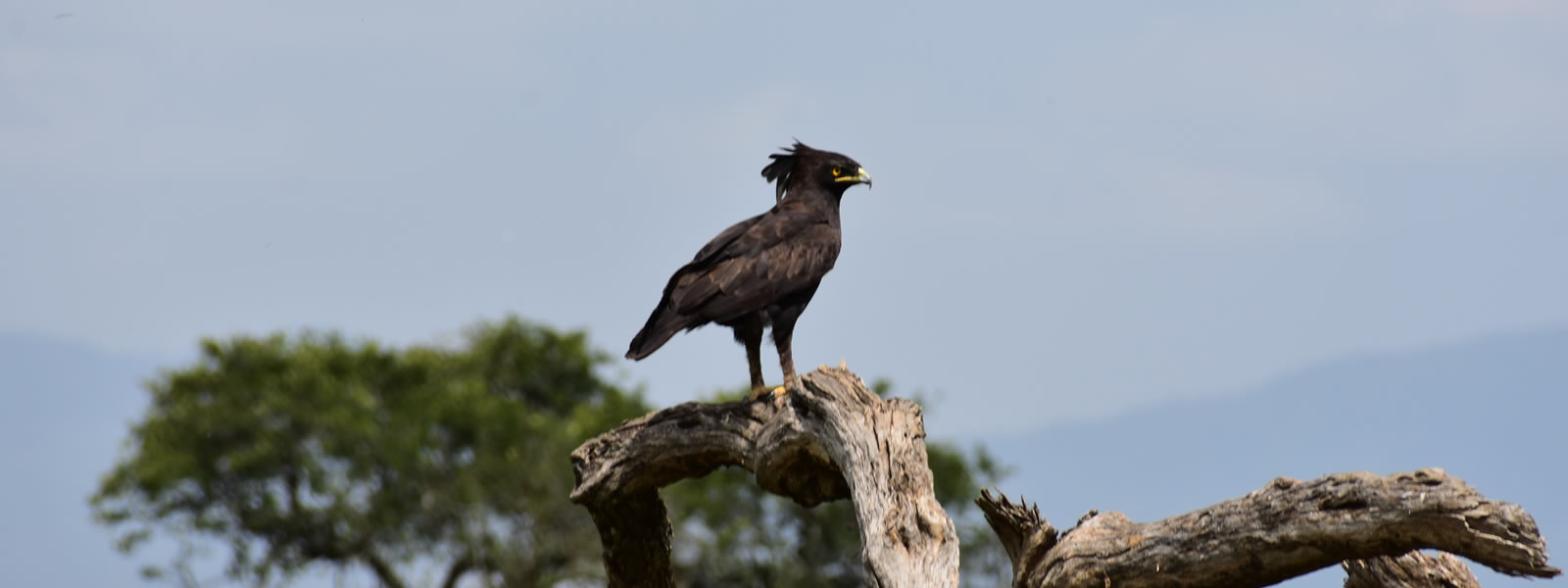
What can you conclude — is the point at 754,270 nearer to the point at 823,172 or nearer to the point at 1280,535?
the point at 823,172

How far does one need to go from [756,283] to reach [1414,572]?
347cm

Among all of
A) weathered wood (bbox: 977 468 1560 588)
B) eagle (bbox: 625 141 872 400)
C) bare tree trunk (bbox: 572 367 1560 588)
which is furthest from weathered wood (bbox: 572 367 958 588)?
weathered wood (bbox: 977 468 1560 588)

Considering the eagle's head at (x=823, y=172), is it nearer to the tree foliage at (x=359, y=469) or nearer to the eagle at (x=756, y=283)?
the eagle at (x=756, y=283)

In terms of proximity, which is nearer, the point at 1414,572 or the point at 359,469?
the point at 1414,572

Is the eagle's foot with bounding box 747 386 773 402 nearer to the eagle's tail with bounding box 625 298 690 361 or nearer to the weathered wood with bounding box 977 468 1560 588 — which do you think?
the eagle's tail with bounding box 625 298 690 361

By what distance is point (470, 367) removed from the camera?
2738cm

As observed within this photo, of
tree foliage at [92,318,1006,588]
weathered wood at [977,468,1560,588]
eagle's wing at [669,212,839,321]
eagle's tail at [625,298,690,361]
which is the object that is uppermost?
tree foliage at [92,318,1006,588]

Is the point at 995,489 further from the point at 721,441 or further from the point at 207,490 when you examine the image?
the point at 207,490

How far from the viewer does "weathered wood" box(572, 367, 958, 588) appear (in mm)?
6555

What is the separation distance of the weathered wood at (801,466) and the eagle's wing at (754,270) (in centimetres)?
54

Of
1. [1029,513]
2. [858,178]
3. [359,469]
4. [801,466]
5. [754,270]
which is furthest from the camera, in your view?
[359,469]

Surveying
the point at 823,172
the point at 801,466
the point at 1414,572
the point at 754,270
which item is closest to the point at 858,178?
the point at 823,172

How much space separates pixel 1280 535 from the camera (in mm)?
6352

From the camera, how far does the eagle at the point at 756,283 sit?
8453 millimetres
